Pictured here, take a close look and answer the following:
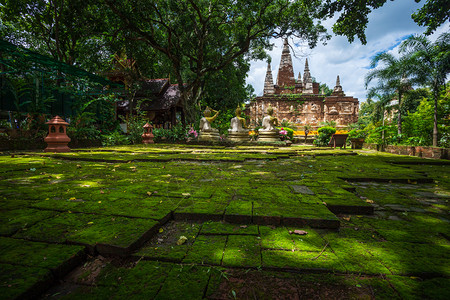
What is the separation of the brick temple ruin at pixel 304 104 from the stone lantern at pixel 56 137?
23.4 meters

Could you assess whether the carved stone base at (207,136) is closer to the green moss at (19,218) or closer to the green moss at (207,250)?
the green moss at (19,218)

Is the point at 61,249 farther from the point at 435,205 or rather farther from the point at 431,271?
the point at 435,205

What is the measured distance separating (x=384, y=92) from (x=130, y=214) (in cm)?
1321

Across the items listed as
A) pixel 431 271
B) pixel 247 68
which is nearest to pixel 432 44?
pixel 431 271

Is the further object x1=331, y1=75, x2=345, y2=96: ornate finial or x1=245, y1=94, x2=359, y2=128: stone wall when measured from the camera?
x1=331, y1=75, x2=345, y2=96: ornate finial

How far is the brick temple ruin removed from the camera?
26.7 meters

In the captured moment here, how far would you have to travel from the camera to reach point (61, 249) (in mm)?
976

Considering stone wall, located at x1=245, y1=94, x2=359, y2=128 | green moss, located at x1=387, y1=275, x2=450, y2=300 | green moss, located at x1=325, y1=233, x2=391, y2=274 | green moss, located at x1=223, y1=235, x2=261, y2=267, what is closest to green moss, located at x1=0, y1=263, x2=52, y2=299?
green moss, located at x1=223, y1=235, x2=261, y2=267

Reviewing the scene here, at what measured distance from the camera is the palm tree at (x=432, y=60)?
23.4ft

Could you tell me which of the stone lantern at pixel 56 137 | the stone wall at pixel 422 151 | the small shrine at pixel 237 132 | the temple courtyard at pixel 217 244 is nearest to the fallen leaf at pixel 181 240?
the temple courtyard at pixel 217 244

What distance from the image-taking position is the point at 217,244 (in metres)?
1.13

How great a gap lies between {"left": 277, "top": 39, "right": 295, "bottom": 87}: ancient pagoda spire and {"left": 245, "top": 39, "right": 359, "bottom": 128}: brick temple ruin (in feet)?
0.43

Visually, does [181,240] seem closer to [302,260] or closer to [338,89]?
[302,260]

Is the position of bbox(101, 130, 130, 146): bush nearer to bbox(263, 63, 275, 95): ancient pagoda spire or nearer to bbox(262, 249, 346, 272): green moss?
bbox(262, 249, 346, 272): green moss
